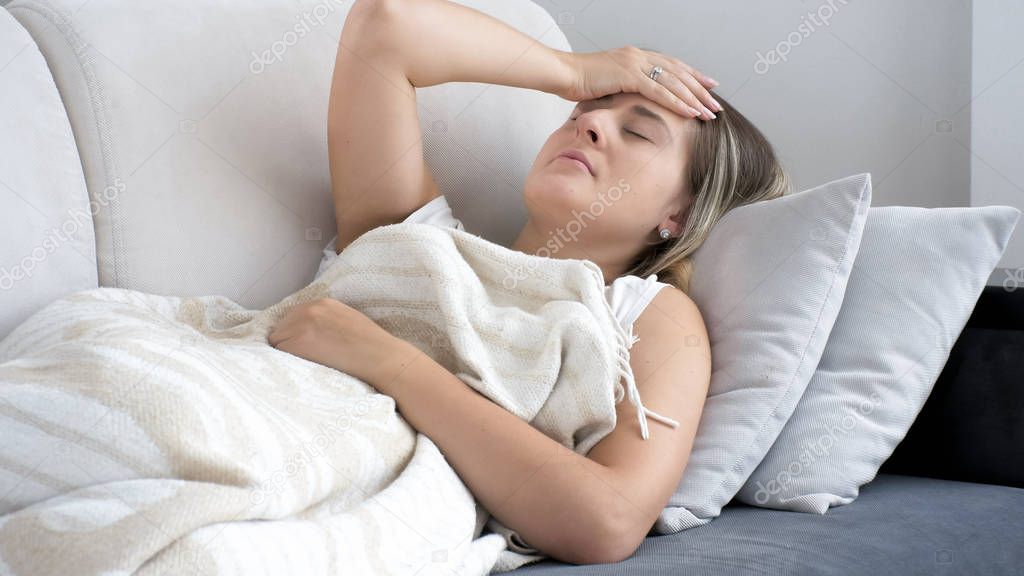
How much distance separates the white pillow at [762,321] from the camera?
3.45 ft

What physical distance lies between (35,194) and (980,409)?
45.6 inches

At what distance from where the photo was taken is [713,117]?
1368 mm

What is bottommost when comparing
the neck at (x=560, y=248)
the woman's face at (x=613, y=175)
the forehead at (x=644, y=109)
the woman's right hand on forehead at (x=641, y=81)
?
the neck at (x=560, y=248)

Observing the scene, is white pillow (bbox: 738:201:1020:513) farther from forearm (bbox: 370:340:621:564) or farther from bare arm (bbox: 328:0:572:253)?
bare arm (bbox: 328:0:572:253)

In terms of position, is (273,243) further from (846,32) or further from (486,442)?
(846,32)

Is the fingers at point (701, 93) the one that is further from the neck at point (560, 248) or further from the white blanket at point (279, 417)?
the white blanket at point (279, 417)

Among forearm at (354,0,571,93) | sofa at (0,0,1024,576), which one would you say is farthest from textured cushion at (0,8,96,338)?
forearm at (354,0,571,93)

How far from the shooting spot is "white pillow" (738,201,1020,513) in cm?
108

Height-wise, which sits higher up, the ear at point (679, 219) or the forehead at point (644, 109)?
the forehead at point (644, 109)

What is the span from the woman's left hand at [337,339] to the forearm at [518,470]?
2.2 inches

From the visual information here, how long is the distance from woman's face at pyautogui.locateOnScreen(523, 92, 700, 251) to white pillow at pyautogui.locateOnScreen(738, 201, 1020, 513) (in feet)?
0.94

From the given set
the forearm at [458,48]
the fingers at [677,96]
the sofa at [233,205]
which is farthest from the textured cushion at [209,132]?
the fingers at [677,96]

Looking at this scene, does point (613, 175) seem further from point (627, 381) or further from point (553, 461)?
point (553, 461)

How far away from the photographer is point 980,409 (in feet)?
3.76
